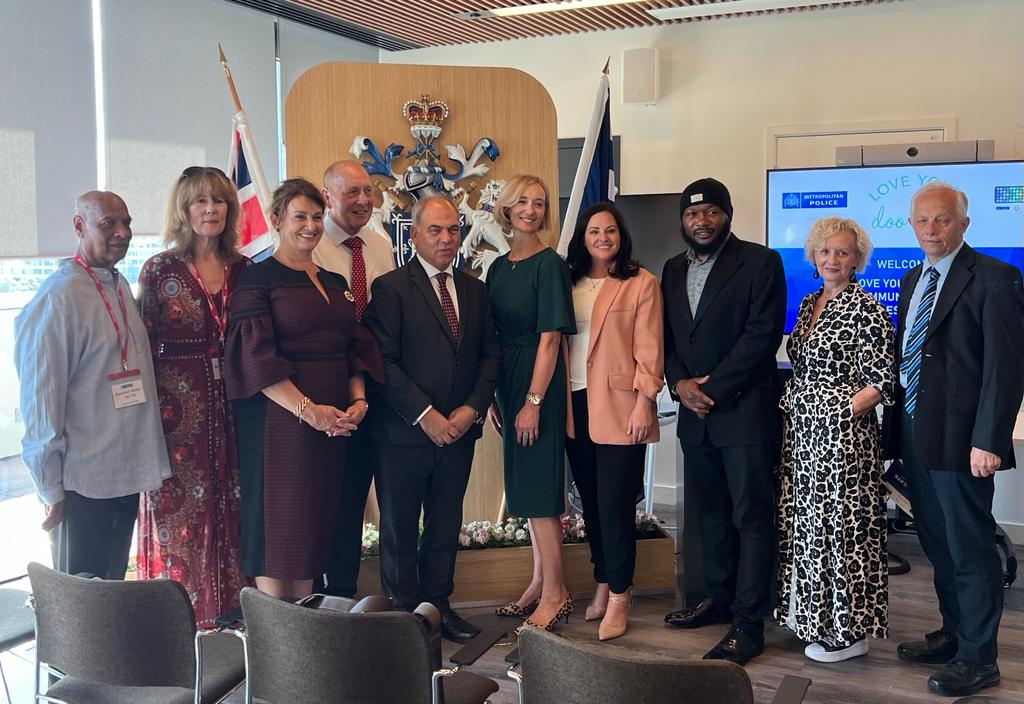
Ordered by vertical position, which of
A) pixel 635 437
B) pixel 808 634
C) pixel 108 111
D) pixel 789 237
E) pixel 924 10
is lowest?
pixel 808 634

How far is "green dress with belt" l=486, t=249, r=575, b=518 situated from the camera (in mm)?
3672

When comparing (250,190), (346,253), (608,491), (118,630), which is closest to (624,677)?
(118,630)

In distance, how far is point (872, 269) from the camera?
552 centimetres

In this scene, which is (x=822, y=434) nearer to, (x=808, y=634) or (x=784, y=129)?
(x=808, y=634)

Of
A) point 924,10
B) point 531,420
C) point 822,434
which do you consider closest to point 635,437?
point 531,420

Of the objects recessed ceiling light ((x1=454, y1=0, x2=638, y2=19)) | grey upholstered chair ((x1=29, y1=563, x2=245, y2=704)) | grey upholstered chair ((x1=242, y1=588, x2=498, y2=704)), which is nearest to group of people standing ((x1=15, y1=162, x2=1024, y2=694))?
grey upholstered chair ((x1=29, y1=563, x2=245, y2=704))

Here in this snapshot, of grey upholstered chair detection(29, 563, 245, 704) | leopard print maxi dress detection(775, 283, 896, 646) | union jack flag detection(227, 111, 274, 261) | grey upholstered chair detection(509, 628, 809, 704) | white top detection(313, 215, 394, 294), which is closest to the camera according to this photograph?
grey upholstered chair detection(509, 628, 809, 704)

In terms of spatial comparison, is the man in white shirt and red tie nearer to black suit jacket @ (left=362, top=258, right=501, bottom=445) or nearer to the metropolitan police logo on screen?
black suit jacket @ (left=362, top=258, right=501, bottom=445)

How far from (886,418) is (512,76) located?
230cm

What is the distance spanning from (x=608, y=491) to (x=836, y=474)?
2.77 ft

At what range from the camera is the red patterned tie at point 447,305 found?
3.55m

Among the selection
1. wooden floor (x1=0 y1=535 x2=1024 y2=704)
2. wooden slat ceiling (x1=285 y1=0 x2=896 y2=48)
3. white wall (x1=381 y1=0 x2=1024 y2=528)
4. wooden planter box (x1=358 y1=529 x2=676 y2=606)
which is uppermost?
wooden slat ceiling (x1=285 y1=0 x2=896 y2=48)

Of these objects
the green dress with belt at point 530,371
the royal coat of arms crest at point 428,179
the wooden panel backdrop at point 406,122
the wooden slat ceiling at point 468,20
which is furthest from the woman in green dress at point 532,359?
the wooden slat ceiling at point 468,20

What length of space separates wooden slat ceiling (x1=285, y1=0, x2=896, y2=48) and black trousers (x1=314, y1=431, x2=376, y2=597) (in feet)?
10.0
